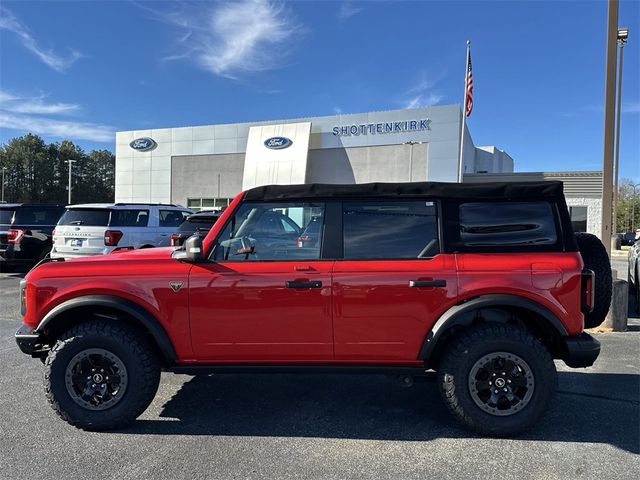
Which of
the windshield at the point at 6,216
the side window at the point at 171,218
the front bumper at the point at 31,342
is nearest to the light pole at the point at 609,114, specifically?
the front bumper at the point at 31,342

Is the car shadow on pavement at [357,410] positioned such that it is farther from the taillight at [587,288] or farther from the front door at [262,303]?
the taillight at [587,288]

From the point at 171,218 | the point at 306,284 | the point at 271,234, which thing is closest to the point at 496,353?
the point at 306,284

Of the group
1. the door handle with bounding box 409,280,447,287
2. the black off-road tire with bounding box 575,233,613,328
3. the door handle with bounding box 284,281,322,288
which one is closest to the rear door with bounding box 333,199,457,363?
the door handle with bounding box 409,280,447,287

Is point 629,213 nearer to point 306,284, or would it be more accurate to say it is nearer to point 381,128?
point 381,128

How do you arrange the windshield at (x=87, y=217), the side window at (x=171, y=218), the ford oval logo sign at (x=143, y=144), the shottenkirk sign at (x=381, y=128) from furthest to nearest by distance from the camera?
1. the ford oval logo sign at (x=143, y=144)
2. the shottenkirk sign at (x=381, y=128)
3. the side window at (x=171, y=218)
4. the windshield at (x=87, y=217)

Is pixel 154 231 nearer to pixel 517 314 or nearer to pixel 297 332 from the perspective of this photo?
pixel 297 332

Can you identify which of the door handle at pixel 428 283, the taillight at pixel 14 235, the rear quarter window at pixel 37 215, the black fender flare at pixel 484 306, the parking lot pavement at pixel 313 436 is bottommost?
the parking lot pavement at pixel 313 436

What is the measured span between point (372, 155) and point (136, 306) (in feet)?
107

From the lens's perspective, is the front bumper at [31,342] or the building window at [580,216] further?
the building window at [580,216]

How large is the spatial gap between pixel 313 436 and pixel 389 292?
121 cm

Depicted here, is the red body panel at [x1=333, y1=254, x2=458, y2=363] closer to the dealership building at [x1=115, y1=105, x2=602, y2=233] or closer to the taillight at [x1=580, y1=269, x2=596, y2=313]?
the taillight at [x1=580, y1=269, x2=596, y2=313]

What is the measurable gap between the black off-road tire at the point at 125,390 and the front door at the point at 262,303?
460 millimetres

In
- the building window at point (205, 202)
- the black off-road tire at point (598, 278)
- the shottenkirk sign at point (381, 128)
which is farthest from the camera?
the building window at point (205, 202)

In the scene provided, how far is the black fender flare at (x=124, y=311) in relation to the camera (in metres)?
3.61
